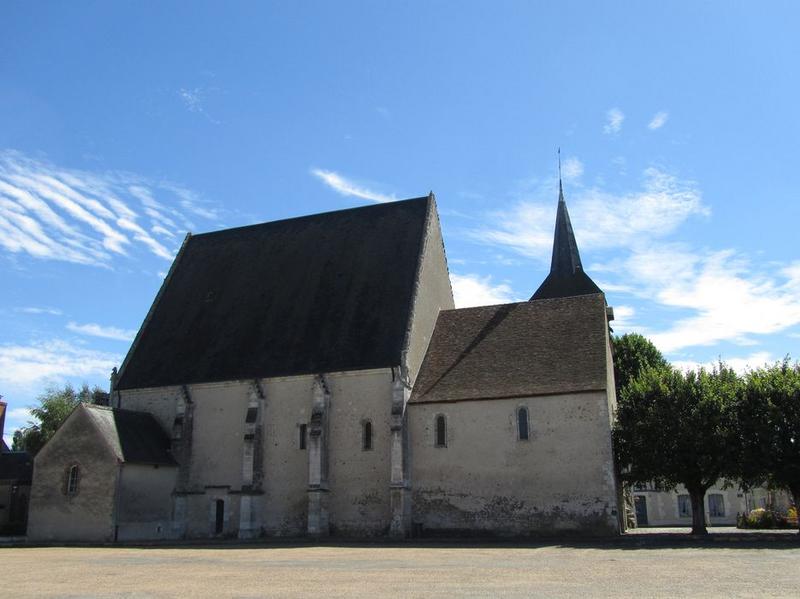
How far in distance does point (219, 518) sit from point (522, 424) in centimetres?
1230

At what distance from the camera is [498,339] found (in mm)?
28828

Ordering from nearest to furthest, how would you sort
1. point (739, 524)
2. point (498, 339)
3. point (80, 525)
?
point (80, 525)
point (498, 339)
point (739, 524)

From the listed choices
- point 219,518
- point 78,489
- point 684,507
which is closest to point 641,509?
point 684,507

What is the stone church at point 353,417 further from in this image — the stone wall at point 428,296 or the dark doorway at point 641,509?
the dark doorway at point 641,509

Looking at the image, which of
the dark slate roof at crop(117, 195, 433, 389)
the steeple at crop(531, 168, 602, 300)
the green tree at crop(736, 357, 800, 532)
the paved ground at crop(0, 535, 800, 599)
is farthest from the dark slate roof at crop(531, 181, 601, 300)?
the paved ground at crop(0, 535, 800, 599)

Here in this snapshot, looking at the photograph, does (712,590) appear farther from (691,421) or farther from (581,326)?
(581,326)

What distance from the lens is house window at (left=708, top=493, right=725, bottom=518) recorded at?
4244 centimetres

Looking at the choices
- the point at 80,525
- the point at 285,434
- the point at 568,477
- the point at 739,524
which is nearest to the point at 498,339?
the point at 568,477

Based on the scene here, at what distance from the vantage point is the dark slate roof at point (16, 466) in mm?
38506

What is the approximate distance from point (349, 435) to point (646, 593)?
17.6 meters

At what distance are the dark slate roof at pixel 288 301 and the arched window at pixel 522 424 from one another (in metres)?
Result: 4.76

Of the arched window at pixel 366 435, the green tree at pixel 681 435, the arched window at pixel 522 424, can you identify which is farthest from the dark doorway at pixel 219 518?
the green tree at pixel 681 435

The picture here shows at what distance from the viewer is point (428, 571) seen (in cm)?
1405

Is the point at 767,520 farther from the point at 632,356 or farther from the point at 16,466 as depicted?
the point at 16,466
